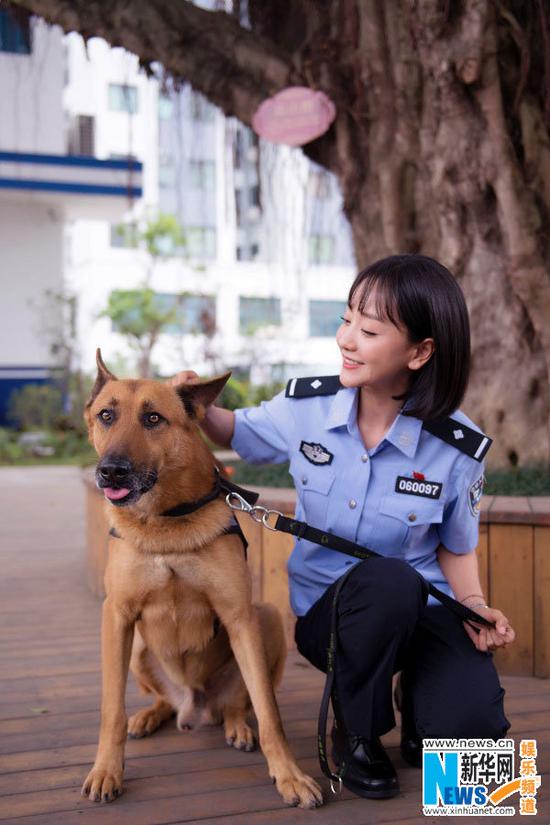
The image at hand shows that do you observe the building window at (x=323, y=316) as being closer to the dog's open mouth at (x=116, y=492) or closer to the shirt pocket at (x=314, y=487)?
the shirt pocket at (x=314, y=487)

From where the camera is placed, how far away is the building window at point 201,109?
4.62 metres

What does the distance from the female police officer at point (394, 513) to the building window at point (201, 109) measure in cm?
272

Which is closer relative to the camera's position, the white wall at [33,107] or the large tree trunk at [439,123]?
the large tree trunk at [439,123]

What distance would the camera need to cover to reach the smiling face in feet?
7.26

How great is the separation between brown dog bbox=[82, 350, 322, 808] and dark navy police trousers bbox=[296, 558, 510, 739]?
8.4 inches

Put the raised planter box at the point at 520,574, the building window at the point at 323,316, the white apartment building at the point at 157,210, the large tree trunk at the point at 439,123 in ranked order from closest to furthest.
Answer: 1. the raised planter box at the point at 520,574
2. the large tree trunk at the point at 439,123
3. the white apartment building at the point at 157,210
4. the building window at the point at 323,316

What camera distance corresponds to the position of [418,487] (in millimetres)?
2289

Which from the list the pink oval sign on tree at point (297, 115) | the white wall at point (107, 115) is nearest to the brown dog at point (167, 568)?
the pink oval sign on tree at point (297, 115)

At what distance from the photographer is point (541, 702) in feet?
9.01

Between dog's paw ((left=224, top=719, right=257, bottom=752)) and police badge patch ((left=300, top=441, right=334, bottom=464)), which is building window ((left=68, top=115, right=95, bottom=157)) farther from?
dog's paw ((left=224, top=719, right=257, bottom=752))

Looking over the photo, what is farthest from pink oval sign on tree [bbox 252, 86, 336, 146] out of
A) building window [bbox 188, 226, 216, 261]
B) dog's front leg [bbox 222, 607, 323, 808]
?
building window [bbox 188, 226, 216, 261]

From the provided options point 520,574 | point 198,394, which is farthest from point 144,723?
point 520,574

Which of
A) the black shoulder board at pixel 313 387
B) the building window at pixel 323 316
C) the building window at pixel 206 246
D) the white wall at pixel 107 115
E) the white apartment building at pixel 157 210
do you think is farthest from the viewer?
the building window at pixel 323 316

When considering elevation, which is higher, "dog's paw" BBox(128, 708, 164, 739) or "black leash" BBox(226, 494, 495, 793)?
"black leash" BBox(226, 494, 495, 793)
